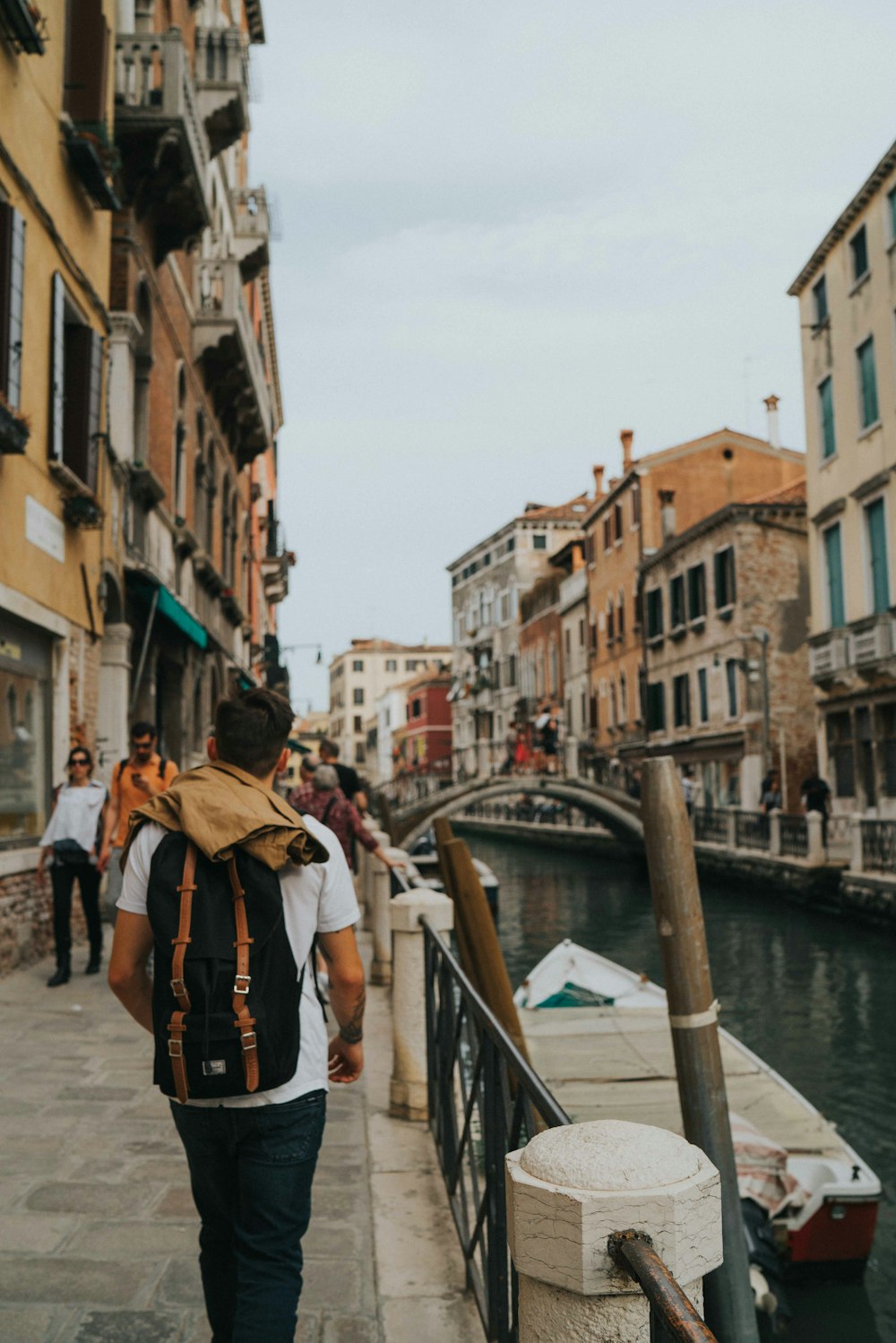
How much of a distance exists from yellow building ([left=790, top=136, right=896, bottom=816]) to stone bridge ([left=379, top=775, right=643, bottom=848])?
8423 mm

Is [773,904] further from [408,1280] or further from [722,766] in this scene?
[408,1280]

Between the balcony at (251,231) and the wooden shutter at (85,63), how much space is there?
1129cm

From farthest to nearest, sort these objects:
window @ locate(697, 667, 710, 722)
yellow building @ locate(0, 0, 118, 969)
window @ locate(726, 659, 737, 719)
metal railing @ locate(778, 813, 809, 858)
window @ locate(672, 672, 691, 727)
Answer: window @ locate(672, 672, 691, 727) < window @ locate(697, 667, 710, 722) < window @ locate(726, 659, 737, 719) < metal railing @ locate(778, 813, 809, 858) < yellow building @ locate(0, 0, 118, 969)

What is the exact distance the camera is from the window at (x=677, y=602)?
3331cm

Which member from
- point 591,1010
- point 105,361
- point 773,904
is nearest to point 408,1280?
point 591,1010

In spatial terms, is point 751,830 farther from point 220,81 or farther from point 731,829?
point 220,81

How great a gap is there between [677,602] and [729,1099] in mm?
27639

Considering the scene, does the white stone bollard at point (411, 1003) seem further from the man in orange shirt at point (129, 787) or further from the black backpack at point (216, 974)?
the black backpack at point (216, 974)

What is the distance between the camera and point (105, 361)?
35.4ft

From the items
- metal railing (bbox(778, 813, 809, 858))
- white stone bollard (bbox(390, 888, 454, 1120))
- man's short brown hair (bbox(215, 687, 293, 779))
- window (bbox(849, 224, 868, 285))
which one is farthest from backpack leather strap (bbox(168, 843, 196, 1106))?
window (bbox(849, 224, 868, 285))

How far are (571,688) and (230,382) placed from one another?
31.2 m

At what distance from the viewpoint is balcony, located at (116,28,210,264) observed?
11.4m

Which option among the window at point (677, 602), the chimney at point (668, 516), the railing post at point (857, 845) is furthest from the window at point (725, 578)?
the railing post at point (857, 845)

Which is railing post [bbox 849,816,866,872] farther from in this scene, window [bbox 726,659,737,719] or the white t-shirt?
the white t-shirt
